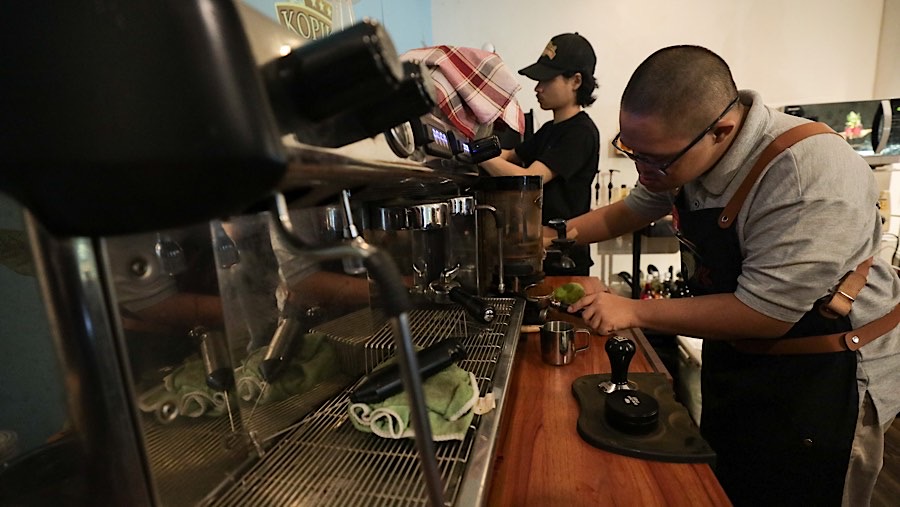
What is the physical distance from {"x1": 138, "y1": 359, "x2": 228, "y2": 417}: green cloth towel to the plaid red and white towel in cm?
52

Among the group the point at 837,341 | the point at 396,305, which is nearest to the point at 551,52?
the point at 837,341

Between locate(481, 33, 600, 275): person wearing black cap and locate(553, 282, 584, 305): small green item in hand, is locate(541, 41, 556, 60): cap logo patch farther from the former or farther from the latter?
locate(553, 282, 584, 305): small green item in hand

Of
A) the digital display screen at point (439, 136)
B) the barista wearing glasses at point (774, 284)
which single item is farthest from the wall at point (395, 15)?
the barista wearing glasses at point (774, 284)

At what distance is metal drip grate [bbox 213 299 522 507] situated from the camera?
0.39 meters

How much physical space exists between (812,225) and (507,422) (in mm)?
543

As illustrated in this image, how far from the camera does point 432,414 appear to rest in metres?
0.49

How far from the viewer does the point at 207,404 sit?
38cm

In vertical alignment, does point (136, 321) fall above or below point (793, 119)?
below

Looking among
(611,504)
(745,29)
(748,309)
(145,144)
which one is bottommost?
(611,504)

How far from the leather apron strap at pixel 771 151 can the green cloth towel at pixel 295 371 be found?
2.33 feet

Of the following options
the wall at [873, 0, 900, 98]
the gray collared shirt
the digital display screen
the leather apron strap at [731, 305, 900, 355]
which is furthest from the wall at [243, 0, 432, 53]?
the wall at [873, 0, 900, 98]

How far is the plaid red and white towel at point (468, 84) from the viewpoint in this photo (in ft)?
2.47

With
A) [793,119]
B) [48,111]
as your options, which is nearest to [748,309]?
[793,119]

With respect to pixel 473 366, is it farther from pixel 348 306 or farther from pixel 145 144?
pixel 145 144
